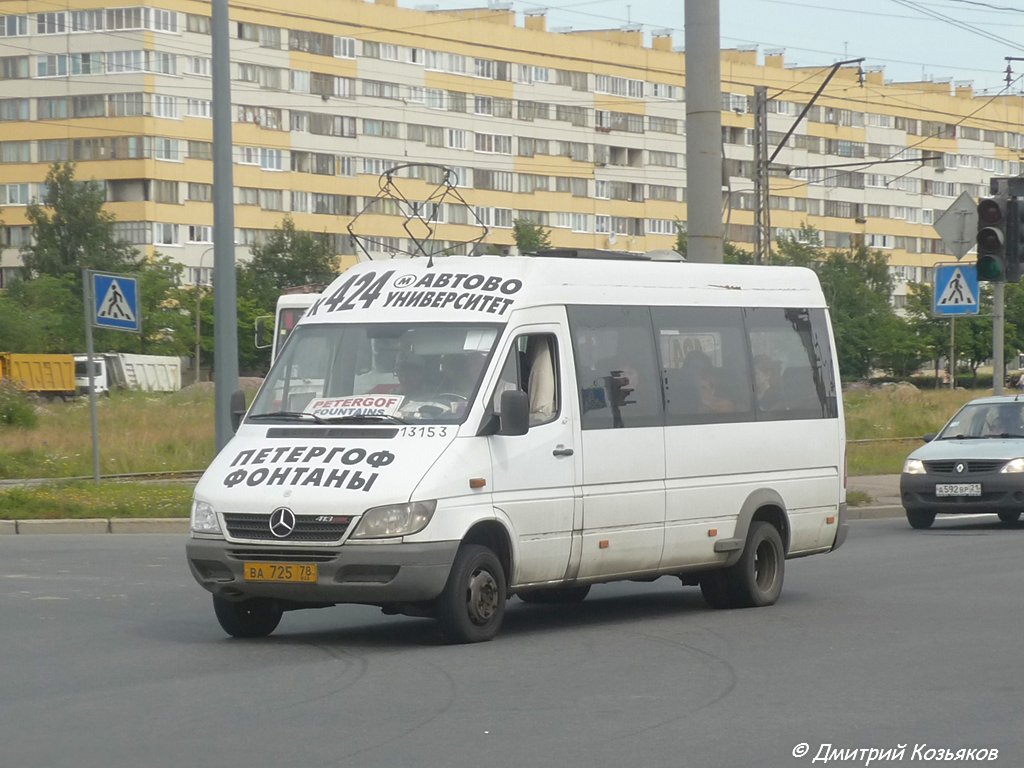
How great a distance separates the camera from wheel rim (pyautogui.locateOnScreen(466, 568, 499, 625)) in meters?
11.1

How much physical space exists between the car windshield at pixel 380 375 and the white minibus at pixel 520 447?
0.02 meters

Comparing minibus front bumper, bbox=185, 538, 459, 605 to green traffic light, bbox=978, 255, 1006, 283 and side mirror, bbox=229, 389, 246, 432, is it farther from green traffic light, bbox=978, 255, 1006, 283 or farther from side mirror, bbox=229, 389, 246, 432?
green traffic light, bbox=978, 255, 1006, 283

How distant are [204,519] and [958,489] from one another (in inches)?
511

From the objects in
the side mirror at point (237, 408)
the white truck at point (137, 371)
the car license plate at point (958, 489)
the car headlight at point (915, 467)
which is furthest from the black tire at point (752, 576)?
the white truck at point (137, 371)

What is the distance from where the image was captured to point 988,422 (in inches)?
921

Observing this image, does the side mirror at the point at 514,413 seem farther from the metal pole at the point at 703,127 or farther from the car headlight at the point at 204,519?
the metal pole at the point at 703,127

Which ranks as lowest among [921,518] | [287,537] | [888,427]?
[888,427]

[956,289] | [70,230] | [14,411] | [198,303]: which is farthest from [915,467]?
[70,230]

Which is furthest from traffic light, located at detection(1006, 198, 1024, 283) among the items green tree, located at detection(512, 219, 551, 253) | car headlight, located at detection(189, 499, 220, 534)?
green tree, located at detection(512, 219, 551, 253)

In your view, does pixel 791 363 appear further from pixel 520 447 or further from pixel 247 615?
pixel 247 615

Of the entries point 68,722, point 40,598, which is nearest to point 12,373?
point 40,598

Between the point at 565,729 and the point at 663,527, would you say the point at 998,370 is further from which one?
the point at 565,729

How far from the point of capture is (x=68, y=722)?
8484 mm

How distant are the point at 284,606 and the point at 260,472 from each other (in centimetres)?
100
